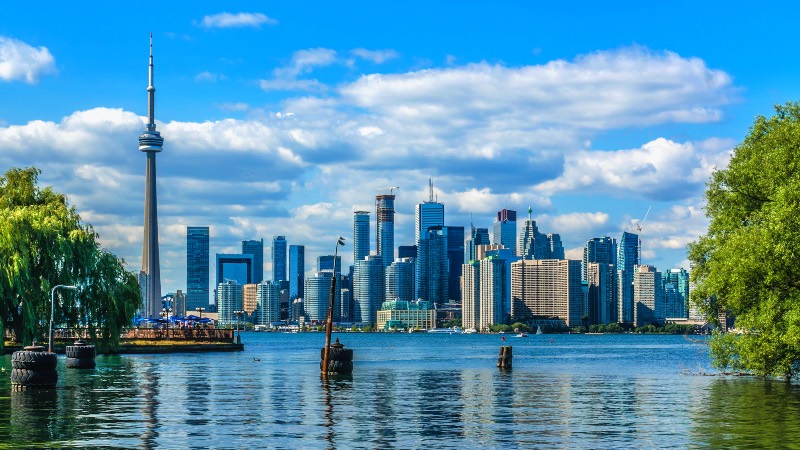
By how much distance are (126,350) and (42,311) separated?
130 ft

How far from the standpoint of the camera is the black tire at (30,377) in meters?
56.4

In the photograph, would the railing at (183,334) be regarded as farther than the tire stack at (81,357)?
Yes

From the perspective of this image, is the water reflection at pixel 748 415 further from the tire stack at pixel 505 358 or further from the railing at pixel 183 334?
the railing at pixel 183 334

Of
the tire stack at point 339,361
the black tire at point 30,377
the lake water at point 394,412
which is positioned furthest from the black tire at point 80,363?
the black tire at point 30,377

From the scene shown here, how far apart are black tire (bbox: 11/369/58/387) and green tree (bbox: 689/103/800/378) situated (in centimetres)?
3676

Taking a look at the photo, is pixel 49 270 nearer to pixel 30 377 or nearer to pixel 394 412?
pixel 30 377

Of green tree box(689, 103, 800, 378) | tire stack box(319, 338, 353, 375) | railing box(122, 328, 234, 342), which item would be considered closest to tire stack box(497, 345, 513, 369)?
tire stack box(319, 338, 353, 375)

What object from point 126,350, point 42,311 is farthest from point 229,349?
point 42,311

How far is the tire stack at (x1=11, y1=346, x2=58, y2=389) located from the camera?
5634 centimetres

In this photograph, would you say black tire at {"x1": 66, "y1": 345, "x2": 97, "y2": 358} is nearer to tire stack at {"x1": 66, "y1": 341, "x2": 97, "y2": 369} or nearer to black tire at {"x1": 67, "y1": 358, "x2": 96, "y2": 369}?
tire stack at {"x1": 66, "y1": 341, "x2": 97, "y2": 369}

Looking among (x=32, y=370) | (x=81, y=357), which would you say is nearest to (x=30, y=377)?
(x=32, y=370)

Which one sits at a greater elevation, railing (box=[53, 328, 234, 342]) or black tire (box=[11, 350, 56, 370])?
black tire (box=[11, 350, 56, 370])

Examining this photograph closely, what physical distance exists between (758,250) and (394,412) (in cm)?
2069

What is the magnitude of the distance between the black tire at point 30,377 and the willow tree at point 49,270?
20.0 metres
